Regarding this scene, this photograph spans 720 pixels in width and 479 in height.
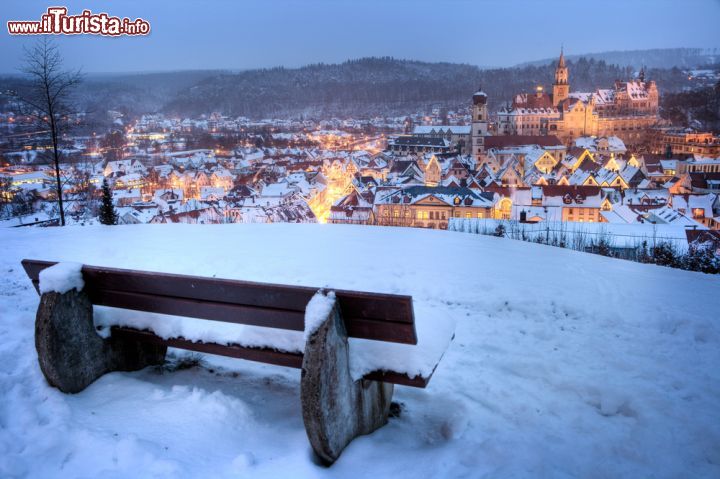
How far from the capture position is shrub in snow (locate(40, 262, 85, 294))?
2.87 meters

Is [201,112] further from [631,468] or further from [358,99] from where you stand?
[631,468]

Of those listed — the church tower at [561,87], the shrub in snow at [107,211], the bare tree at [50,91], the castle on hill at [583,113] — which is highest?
the church tower at [561,87]

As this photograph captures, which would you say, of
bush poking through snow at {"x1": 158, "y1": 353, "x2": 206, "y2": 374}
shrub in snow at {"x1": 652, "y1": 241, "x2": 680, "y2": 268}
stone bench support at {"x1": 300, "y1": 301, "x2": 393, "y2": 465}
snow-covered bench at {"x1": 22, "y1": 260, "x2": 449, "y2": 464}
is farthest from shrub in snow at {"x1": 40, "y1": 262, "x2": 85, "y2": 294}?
shrub in snow at {"x1": 652, "y1": 241, "x2": 680, "y2": 268}

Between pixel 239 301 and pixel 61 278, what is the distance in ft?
3.60

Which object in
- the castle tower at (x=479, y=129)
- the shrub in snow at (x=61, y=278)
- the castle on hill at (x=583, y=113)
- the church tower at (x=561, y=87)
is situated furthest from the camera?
the church tower at (x=561, y=87)

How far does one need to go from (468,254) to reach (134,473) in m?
5.41

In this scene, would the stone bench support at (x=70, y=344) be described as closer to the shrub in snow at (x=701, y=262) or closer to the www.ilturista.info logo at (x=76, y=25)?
the shrub in snow at (x=701, y=262)

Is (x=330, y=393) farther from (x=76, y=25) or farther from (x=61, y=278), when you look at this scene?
(x=76, y=25)

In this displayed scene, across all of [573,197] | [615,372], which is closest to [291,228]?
[615,372]

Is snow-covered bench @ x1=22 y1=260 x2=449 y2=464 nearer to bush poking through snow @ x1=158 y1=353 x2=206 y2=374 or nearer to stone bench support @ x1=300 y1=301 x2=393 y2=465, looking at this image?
stone bench support @ x1=300 y1=301 x2=393 y2=465

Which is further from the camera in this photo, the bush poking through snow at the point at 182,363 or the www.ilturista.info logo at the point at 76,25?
the www.ilturista.info logo at the point at 76,25

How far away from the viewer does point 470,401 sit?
10.5ft

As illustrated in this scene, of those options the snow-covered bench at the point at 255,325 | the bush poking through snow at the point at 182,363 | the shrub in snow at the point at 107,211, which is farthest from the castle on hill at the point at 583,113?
the snow-covered bench at the point at 255,325

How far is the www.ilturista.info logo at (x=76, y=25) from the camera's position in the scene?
13617mm
